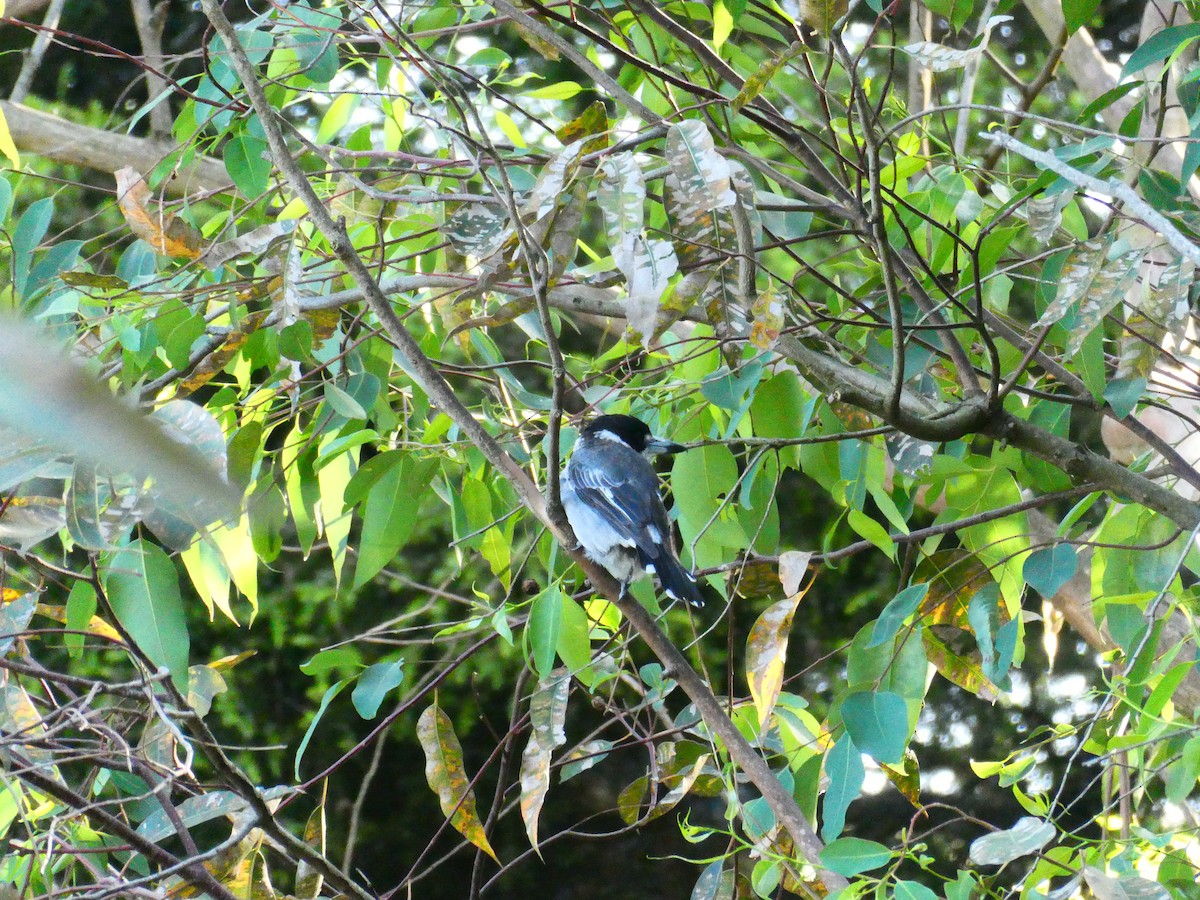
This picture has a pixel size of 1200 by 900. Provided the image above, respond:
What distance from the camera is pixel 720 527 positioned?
7.13 ft

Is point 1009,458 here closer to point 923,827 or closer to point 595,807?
point 595,807

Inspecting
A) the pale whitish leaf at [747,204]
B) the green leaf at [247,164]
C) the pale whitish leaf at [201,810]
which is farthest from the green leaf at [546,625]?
the green leaf at [247,164]

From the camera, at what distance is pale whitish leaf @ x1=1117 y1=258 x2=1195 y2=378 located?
5.28ft

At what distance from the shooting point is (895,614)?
1841mm

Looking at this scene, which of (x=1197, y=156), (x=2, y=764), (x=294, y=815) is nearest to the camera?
(x=1197, y=156)

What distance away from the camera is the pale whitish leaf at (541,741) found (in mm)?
1884

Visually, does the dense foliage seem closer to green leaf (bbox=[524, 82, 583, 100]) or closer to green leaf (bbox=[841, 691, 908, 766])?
green leaf (bbox=[841, 691, 908, 766])

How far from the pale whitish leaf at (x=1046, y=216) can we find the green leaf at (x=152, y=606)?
1408 mm

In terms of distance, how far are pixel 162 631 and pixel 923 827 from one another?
224 inches

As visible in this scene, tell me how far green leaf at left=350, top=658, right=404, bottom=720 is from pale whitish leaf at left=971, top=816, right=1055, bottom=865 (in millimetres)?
1014

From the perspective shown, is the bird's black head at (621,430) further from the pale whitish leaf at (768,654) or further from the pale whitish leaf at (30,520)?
the pale whitish leaf at (30,520)

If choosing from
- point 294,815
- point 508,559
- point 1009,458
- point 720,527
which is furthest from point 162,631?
point 294,815

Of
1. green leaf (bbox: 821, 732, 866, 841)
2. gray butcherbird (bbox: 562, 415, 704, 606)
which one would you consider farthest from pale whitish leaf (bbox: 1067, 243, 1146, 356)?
gray butcherbird (bbox: 562, 415, 704, 606)

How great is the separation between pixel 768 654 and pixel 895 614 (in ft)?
0.80
